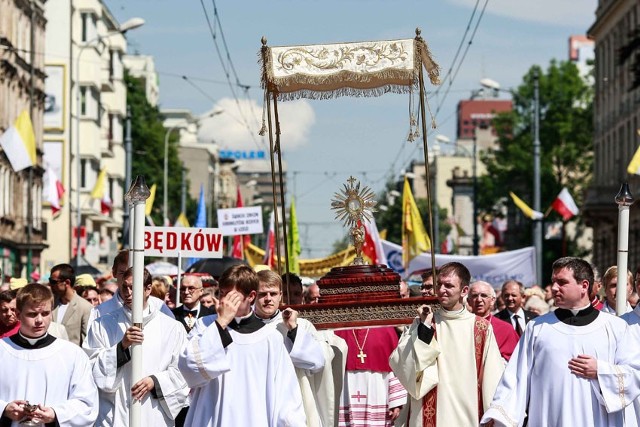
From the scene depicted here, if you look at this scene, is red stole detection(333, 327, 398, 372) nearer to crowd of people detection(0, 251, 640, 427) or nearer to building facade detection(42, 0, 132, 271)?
crowd of people detection(0, 251, 640, 427)

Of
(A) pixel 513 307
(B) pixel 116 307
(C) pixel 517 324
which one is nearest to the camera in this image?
(B) pixel 116 307

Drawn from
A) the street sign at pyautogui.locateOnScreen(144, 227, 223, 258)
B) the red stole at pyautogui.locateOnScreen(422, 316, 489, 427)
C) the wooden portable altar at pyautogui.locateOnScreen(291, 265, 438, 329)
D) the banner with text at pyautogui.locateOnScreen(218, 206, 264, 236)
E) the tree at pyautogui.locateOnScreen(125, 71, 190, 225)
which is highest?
the tree at pyautogui.locateOnScreen(125, 71, 190, 225)

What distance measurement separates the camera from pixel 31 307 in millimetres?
9516

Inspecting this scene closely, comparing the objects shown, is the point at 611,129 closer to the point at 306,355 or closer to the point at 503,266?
the point at 503,266

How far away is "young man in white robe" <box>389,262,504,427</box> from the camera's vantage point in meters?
11.5

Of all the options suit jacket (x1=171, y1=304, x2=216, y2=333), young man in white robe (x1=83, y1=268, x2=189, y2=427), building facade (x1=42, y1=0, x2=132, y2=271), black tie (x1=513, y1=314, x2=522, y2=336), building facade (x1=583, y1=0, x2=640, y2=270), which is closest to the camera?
young man in white robe (x1=83, y1=268, x2=189, y2=427)

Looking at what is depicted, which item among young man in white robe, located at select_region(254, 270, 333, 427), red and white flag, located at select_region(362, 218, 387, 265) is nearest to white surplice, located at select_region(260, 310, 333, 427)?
young man in white robe, located at select_region(254, 270, 333, 427)

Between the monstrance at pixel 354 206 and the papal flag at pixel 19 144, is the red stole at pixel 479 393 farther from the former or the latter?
the papal flag at pixel 19 144

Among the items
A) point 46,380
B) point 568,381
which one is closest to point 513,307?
point 568,381

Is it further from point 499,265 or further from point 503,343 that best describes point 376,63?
point 499,265

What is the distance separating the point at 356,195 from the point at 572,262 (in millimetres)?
3633

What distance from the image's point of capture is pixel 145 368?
10.9m

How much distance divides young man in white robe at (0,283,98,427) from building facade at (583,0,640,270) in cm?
5194

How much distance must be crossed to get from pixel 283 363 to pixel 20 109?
162 feet
